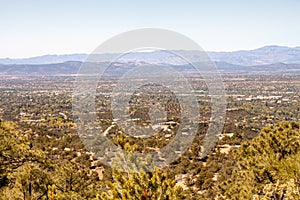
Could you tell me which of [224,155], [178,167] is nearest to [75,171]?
[178,167]

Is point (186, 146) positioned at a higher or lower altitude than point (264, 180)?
lower

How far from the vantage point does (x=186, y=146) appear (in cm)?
3331

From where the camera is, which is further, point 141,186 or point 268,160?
point 268,160

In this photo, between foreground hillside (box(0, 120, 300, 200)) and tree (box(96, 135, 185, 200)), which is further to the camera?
foreground hillside (box(0, 120, 300, 200))

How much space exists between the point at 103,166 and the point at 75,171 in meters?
13.6

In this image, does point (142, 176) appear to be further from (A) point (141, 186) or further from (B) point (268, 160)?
(B) point (268, 160)

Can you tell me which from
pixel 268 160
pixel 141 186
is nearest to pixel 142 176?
pixel 141 186

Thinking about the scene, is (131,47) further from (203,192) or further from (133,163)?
(203,192)

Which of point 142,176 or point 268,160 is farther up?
point 142,176

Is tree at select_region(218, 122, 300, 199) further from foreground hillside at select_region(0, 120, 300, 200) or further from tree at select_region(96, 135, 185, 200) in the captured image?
tree at select_region(96, 135, 185, 200)

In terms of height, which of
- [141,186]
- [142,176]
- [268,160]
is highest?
[142,176]

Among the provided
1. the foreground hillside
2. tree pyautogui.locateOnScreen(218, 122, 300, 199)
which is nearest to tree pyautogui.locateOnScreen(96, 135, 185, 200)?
the foreground hillside

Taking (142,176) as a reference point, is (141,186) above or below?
below

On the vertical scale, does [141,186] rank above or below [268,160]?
above
